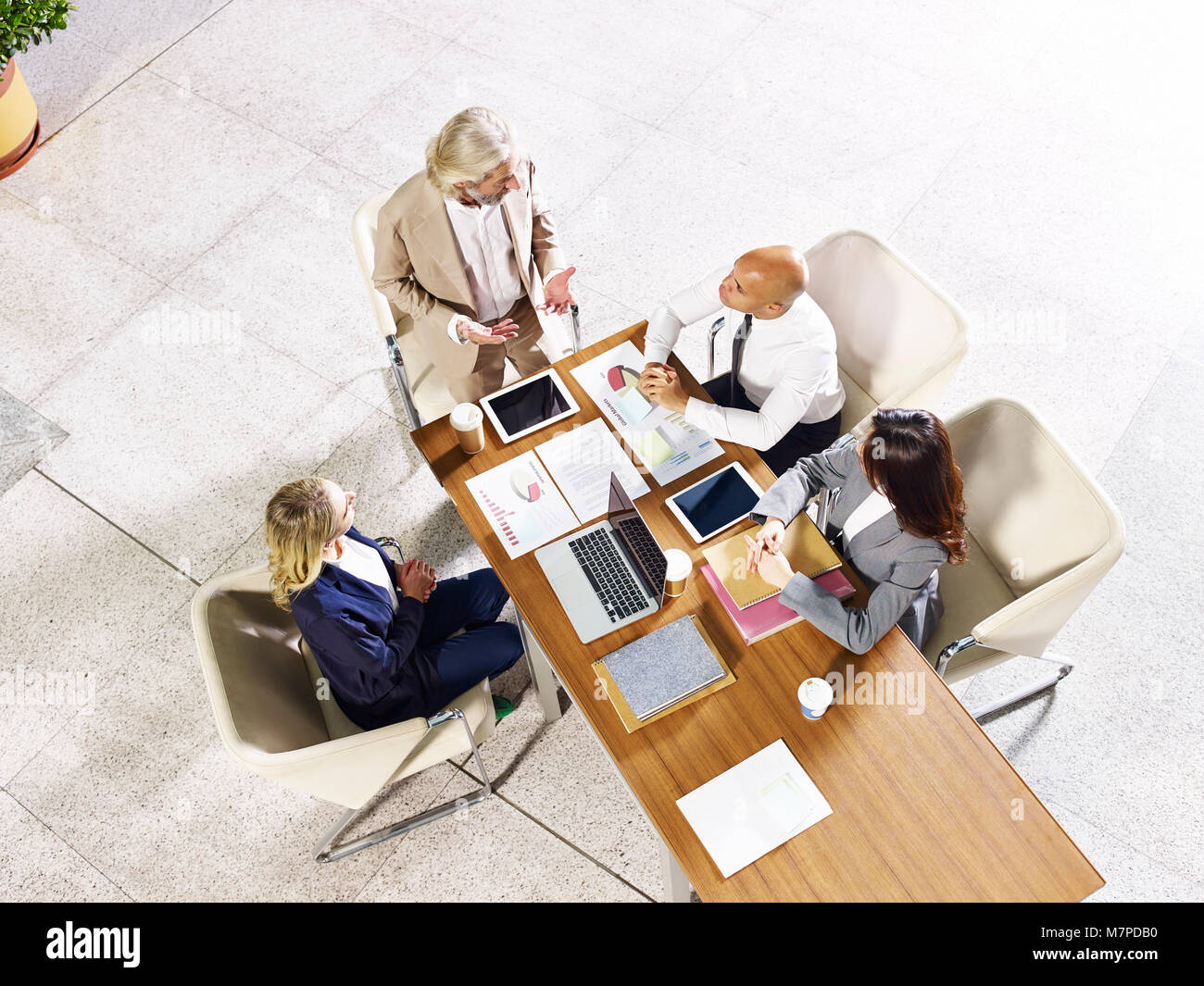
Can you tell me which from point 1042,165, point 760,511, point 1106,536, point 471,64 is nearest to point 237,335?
point 471,64

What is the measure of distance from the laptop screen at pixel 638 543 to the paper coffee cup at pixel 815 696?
1.36 ft

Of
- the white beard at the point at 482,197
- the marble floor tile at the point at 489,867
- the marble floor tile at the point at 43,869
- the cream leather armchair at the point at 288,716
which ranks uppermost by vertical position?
the white beard at the point at 482,197

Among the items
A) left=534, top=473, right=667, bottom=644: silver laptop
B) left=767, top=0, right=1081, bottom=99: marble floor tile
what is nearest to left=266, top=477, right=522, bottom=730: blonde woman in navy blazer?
left=534, top=473, right=667, bottom=644: silver laptop

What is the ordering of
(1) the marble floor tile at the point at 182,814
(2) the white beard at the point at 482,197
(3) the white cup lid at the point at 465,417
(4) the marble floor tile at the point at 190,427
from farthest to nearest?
1. (4) the marble floor tile at the point at 190,427
2. (1) the marble floor tile at the point at 182,814
3. (2) the white beard at the point at 482,197
4. (3) the white cup lid at the point at 465,417

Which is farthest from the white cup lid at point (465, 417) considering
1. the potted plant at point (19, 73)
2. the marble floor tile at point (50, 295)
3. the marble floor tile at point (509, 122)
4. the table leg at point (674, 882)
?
the potted plant at point (19, 73)

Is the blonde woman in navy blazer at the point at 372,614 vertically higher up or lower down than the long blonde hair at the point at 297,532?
lower down

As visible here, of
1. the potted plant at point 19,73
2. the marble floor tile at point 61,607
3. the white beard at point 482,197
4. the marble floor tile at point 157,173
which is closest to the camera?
the white beard at point 482,197

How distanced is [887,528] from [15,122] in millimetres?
4422

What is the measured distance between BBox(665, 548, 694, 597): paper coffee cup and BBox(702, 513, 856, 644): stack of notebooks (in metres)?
0.10

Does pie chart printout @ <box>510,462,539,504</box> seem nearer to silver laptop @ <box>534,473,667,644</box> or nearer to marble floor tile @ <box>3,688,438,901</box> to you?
silver laptop @ <box>534,473,667,644</box>

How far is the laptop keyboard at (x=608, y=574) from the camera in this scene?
7.35ft

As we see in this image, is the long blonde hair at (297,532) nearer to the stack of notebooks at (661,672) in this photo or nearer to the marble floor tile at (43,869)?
the stack of notebooks at (661,672)

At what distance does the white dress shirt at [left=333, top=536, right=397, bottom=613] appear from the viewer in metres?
2.29

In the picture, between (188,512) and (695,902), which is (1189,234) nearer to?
Answer: (695,902)
